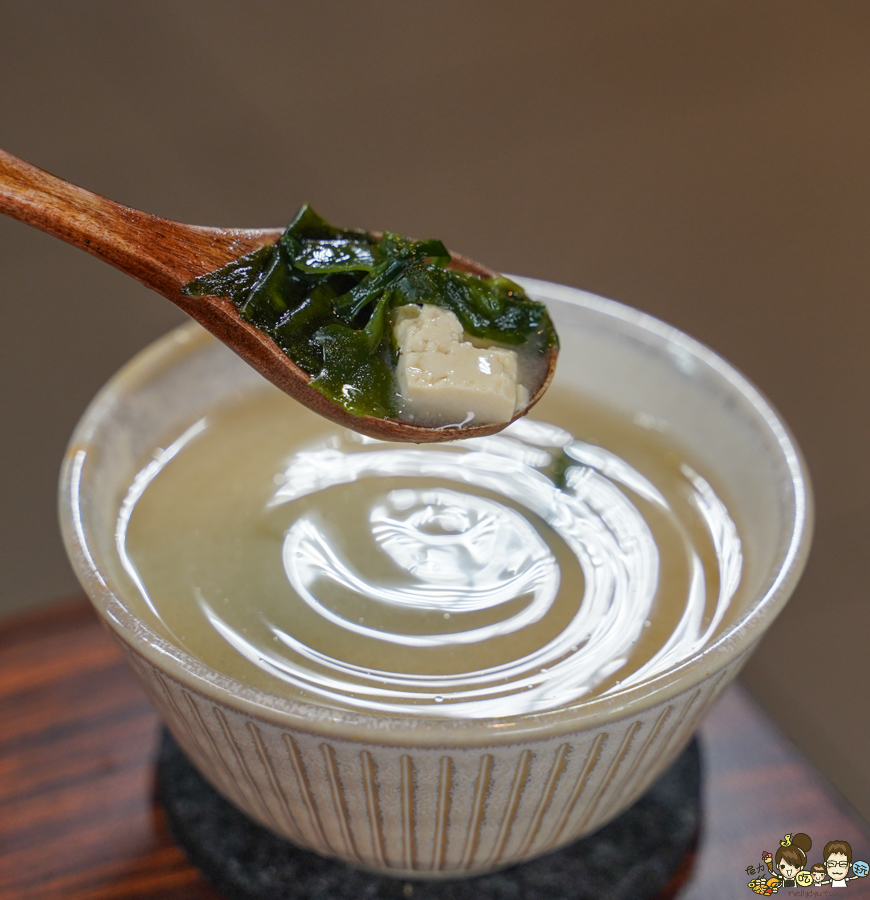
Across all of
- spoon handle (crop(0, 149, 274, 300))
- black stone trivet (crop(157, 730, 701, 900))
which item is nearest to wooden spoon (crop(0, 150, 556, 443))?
spoon handle (crop(0, 149, 274, 300))

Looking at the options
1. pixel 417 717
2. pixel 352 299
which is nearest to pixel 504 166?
pixel 352 299

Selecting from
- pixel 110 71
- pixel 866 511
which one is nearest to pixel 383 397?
pixel 866 511

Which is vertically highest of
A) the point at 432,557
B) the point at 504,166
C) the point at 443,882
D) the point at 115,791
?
the point at 504,166

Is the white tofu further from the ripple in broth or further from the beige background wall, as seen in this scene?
the beige background wall

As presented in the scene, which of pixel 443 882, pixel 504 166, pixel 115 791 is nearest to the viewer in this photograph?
pixel 443 882

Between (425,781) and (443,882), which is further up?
(425,781)

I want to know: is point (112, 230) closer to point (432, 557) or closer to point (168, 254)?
point (168, 254)
